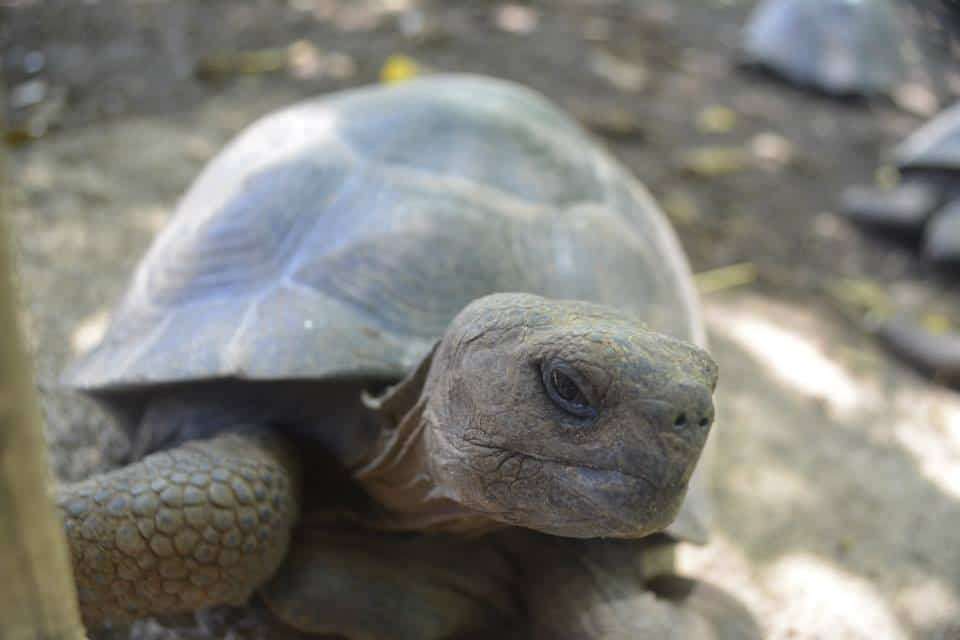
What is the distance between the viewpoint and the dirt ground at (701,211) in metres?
2.18

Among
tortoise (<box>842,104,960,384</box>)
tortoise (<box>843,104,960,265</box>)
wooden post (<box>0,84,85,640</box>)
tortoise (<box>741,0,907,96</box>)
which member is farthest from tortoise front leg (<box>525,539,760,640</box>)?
tortoise (<box>741,0,907,96</box>)

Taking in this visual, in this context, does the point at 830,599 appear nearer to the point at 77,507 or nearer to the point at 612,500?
the point at 612,500

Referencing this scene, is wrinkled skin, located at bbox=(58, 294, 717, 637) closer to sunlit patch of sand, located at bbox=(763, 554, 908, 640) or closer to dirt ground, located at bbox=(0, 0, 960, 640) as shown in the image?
dirt ground, located at bbox=(0, 0, 960, 640)

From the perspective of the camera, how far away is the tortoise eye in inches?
42.2

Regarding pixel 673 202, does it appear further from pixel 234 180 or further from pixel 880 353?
pixel 234 180

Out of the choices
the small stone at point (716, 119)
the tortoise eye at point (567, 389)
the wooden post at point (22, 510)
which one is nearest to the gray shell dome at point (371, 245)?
the tortoise eye at point (567, 389)

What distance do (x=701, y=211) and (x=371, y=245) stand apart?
269cm

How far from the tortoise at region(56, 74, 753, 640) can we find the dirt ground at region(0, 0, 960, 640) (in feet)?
1.01

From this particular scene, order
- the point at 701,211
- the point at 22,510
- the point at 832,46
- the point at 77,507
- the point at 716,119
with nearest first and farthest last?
the point at 22,510
the point at 77,507
the point at 701,211
the point at 716,119
the point at 832,46

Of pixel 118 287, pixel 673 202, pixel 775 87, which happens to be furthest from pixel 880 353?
pixel 775 87

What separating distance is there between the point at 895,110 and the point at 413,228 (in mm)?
5110

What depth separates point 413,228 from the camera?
1.64m

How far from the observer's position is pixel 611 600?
1.56 m

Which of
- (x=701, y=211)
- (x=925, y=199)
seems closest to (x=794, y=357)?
(x=701, y=211)
